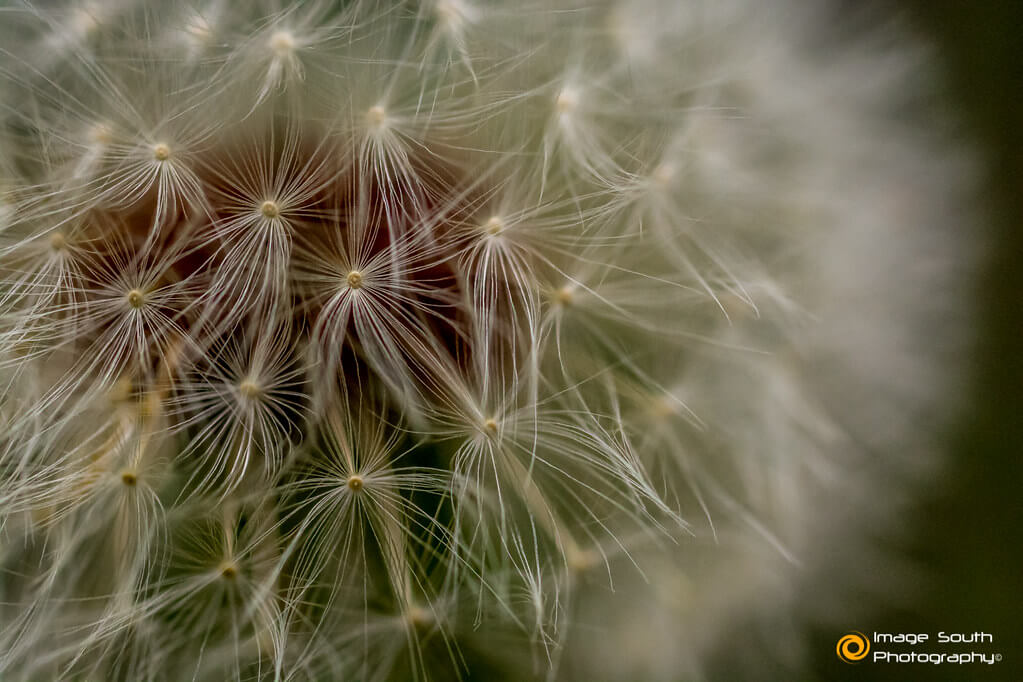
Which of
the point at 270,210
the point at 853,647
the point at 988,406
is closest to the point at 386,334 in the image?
the point at 270,210

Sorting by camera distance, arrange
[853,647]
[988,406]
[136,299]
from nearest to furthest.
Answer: [136,299], [853,647], [988,406]

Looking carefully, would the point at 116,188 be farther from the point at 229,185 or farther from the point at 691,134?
the point at 691,134

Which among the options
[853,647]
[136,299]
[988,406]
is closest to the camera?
[136,299]

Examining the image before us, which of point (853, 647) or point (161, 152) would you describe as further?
point (853, 647)

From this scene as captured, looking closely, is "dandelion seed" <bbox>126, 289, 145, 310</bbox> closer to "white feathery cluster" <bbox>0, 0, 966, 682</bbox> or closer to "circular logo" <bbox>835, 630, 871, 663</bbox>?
"white feathery cluster" <bbox>0, 0, 966, 682</bbox>

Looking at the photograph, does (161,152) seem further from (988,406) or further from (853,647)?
(988,406)

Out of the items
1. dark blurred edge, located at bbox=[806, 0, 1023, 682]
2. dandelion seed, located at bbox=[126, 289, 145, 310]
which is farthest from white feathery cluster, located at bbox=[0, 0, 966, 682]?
dark blurred edge, located at bbox=[806, 0, 1023, 682]

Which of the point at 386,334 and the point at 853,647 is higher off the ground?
the point at 386,334
